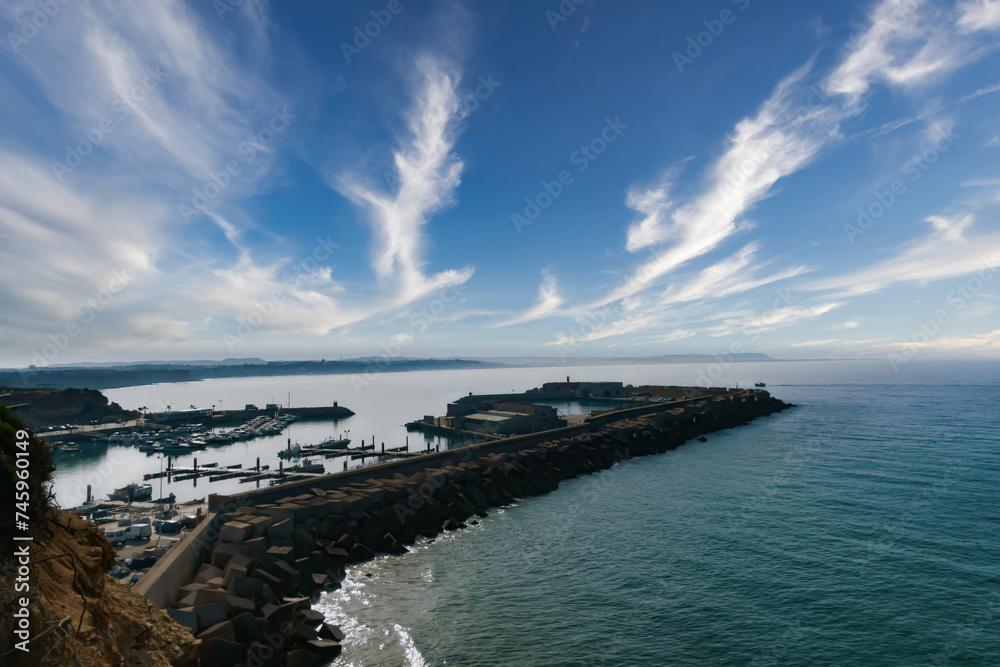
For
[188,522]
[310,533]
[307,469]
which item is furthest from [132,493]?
[310,533]

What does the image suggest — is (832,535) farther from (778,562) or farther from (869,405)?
(869,405)

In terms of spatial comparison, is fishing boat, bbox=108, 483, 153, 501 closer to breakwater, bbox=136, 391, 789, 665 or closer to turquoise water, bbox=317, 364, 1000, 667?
breakwater, bbox=136, 391, 789, 665

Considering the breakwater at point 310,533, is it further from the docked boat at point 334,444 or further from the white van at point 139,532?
the docked boat at point 334,444


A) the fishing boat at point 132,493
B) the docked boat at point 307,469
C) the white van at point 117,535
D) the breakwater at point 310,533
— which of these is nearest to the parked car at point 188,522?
the white van at point 117,535

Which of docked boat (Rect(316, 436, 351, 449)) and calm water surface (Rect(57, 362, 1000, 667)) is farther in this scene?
docked boat (Rect(316, 436, 351, 449))

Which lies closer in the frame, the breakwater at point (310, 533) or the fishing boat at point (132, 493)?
the breakwater at point (310, 533)

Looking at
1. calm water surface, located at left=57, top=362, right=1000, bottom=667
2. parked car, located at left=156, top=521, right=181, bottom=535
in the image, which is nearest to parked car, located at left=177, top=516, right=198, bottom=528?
parked car, located at left=156, top=521, right=181, bottom=535
